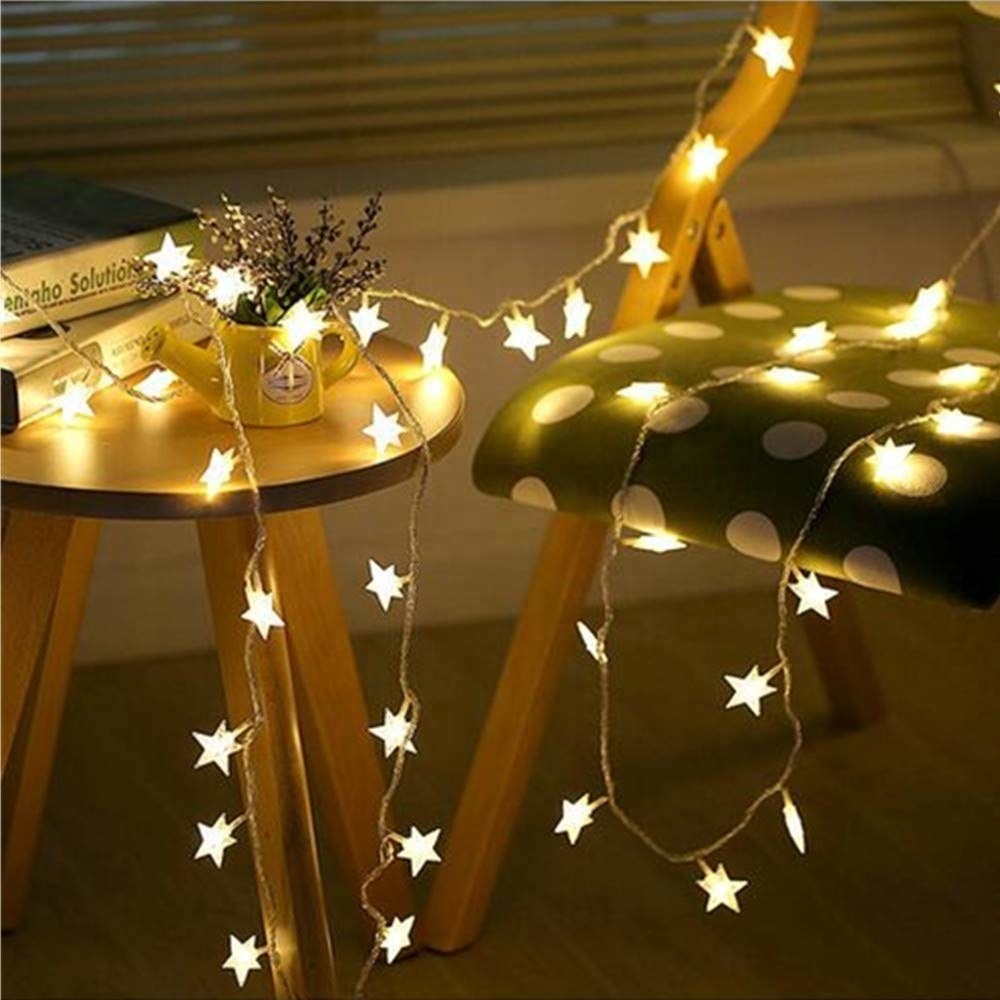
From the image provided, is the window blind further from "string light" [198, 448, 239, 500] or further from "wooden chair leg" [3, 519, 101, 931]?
"string light" [198, 448, 239, 500]

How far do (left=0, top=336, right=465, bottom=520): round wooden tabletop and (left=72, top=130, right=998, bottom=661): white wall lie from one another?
1.87ft

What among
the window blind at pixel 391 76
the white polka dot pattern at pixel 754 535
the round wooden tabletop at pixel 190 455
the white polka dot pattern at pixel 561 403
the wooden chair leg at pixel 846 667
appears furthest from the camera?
the window blind at pixel 391 76

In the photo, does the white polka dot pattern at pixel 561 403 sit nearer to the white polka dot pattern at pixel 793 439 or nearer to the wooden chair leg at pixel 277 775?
the white polka dot pattern at pixel 793 439

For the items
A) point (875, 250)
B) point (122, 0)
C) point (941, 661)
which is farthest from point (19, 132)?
point (941, 661)

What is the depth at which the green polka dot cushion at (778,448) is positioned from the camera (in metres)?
1.41

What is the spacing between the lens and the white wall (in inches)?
82.8

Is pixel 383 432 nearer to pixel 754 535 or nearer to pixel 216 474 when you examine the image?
pixel 216 474

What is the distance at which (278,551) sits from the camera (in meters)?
1.50

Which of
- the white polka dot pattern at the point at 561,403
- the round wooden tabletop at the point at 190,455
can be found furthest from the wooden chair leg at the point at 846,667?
the round wooden tabletop at the point at 190,455

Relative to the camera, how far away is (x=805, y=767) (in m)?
1.96

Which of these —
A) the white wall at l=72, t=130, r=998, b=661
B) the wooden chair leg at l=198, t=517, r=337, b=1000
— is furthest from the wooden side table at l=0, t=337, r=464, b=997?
the white wall at l=72, t=130, r=998, b=661

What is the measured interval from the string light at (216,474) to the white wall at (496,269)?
0.72 m

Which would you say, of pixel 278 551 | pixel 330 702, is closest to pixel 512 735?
pixel 330 702

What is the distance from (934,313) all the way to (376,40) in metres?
0.67
